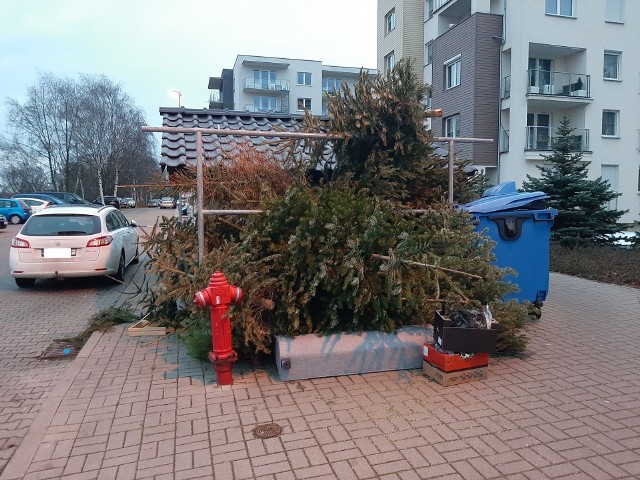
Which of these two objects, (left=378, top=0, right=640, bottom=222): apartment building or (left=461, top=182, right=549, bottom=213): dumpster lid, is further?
(left=378, top=0, right=640, bottom=222): apartment building

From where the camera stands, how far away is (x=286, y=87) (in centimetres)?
6525

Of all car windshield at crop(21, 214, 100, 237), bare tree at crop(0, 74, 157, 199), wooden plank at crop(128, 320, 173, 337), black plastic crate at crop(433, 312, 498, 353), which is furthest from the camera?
bare tree at crop(0, 74, 157, 199)

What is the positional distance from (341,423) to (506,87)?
2377cm

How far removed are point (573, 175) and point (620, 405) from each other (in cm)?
1092

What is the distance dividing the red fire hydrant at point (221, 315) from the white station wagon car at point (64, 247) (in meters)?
5.36

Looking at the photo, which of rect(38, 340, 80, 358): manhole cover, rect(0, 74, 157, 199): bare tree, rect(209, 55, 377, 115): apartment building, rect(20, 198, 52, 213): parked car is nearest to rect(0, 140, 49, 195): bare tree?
rect(0, 74, 157, 199): bare tree

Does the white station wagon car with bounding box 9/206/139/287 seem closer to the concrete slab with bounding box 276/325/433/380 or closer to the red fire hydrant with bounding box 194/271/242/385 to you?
the red fire hydrant with bounding box 194/271/242/385

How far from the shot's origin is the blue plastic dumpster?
6.41 metres

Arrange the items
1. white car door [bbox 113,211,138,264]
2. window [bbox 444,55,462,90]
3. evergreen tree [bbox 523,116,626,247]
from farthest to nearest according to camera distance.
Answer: window [bbox 444,55,462,90], evergreen tree [bbox 523,116,626,247], white car door [bbox 113,211,138,264]

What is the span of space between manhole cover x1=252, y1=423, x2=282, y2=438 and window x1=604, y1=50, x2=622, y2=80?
27008mm

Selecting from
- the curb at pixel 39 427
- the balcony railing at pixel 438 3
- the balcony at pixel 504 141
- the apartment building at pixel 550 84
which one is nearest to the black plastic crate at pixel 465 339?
the curb at pixel 39 427

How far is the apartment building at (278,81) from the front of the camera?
63562mm

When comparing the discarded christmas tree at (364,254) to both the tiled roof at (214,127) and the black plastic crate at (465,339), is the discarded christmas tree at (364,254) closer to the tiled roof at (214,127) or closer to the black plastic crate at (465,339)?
the black plastic crate at (465,339)

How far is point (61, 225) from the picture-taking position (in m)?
9.56
